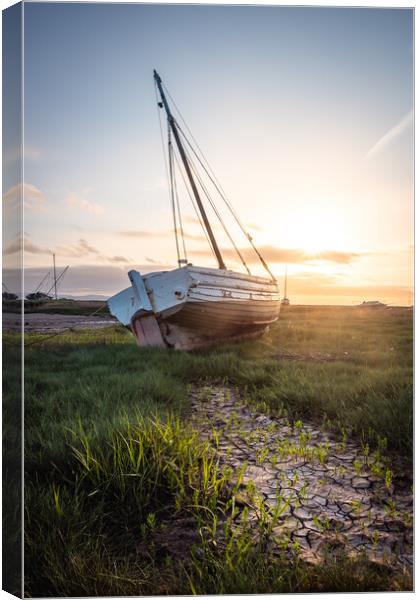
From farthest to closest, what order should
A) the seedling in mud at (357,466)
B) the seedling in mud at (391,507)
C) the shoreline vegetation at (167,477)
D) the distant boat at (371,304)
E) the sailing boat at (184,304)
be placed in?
the sailing boat at (184,304)
the distant boat at (371,304)
the seedling in mud at (357,466)
the seedling in mud at (391,507)
the shoreline vegetation at (167,477)

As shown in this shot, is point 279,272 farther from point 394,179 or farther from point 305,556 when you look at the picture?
point 305,556

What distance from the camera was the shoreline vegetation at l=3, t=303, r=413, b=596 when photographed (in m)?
1.40

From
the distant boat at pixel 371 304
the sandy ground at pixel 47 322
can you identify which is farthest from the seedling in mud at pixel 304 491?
the sandy ground at pixel 47 322

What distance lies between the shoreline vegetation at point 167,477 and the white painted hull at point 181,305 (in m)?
1.80

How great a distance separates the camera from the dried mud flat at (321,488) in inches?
58.4

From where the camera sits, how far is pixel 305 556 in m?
1.43

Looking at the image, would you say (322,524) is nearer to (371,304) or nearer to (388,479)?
(388,479)

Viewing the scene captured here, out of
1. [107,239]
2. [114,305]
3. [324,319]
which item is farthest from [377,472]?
[114,305]

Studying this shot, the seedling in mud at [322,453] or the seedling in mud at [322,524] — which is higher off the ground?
the seedling in mud at [322,453]

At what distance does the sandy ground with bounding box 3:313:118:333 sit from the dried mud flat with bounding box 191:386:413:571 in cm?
103

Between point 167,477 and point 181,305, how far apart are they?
3.05 m

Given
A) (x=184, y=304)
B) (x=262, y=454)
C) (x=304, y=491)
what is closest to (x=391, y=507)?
(x=304, y=491)

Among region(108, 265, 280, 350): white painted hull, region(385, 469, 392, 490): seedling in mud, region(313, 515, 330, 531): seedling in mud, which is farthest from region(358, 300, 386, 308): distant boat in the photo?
region(108, 265, 280, 350): white painted hull

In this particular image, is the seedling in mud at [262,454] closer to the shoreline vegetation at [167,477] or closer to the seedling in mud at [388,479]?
the shoreline vegetation at [167,477]
